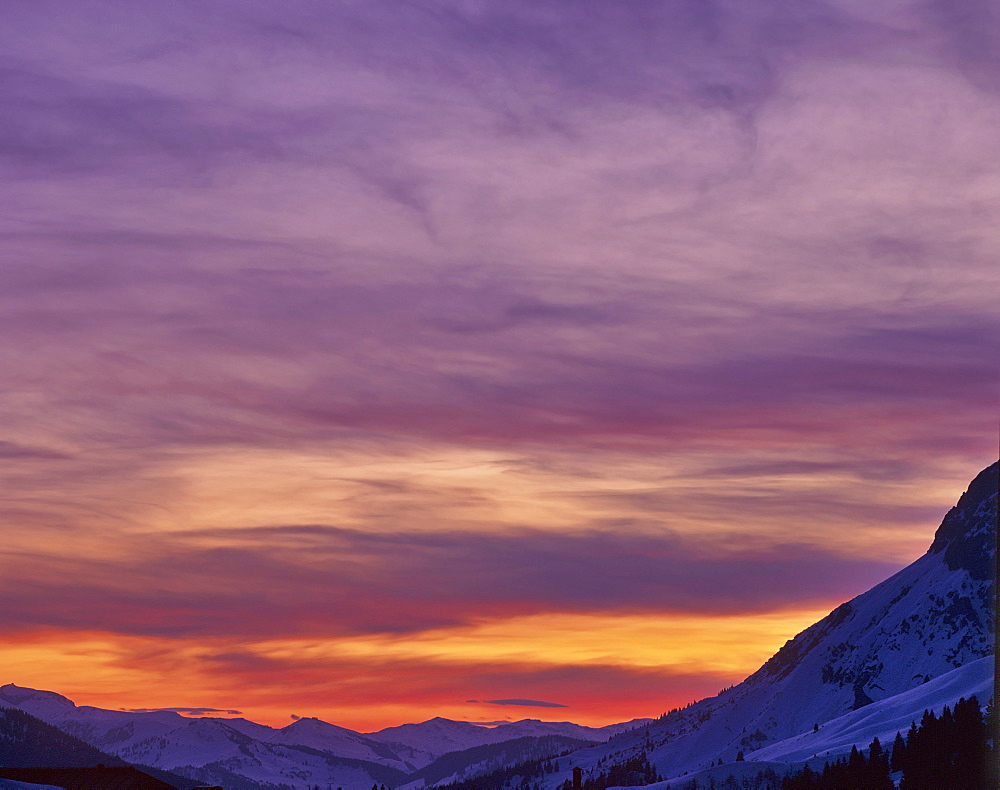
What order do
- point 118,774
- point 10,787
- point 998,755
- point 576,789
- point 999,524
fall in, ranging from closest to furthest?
point 998,755 < point 999,524 < point 10,787 < point 576,789 < point 118,774

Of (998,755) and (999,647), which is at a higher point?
(999,647)

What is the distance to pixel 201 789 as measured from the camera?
13838cm

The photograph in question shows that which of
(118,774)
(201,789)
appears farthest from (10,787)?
(118,774)

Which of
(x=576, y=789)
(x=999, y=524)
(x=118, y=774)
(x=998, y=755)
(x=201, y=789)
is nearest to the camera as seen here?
(x=998, y=755)

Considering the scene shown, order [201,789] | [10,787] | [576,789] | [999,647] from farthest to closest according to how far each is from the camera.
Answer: [576,789]
[201,789]
[10,787]
[999,647]

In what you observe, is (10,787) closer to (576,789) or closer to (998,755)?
(576,789)

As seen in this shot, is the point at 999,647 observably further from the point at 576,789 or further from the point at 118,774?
the point at 118,774

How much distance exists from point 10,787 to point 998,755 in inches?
3605

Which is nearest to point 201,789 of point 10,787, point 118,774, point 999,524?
point 10,787

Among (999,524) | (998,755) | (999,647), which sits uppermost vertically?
(999,524)

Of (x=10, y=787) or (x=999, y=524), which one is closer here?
(x=999, y=524)

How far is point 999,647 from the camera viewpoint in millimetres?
47844

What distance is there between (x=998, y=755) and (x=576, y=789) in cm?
11695

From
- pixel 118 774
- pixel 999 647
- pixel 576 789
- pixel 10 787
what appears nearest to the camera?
pixel 999 647
